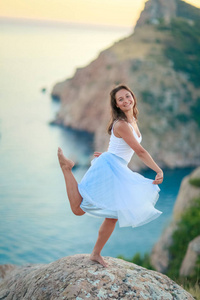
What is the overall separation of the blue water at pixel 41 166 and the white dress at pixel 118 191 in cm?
2347

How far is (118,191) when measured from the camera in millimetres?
4855

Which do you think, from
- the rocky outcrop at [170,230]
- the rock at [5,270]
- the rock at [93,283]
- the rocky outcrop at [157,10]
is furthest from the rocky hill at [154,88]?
the rock at [93,283]

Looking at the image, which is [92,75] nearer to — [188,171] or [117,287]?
[188,171]

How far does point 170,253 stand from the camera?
62.0 ft

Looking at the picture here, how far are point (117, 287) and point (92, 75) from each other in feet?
161

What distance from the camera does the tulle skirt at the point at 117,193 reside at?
475 cm

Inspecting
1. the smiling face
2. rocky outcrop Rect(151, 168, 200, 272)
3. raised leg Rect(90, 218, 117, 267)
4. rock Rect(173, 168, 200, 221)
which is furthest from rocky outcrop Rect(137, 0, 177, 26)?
raised leg Rect(90, 218, 117, 267)

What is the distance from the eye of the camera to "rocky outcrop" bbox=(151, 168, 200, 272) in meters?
19.1

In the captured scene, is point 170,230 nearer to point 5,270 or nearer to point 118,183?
point 5,270

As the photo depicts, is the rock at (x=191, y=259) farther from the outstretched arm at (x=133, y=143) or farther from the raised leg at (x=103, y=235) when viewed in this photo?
the outstretched arm at (x=133, y=143)

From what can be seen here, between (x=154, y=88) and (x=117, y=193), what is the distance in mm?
42800

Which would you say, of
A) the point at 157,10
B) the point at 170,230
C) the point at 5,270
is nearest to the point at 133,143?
the point at 5,270

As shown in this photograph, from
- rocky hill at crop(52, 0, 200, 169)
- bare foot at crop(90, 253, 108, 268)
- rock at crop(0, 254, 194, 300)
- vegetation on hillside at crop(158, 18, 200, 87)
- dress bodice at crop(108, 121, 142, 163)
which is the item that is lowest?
rock at crop(0, 254, 194, 300)

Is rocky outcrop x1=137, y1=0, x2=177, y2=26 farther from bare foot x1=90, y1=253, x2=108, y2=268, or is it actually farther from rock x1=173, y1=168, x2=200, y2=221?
bare foot x1=90, y1=253, x2=108, y2=268
